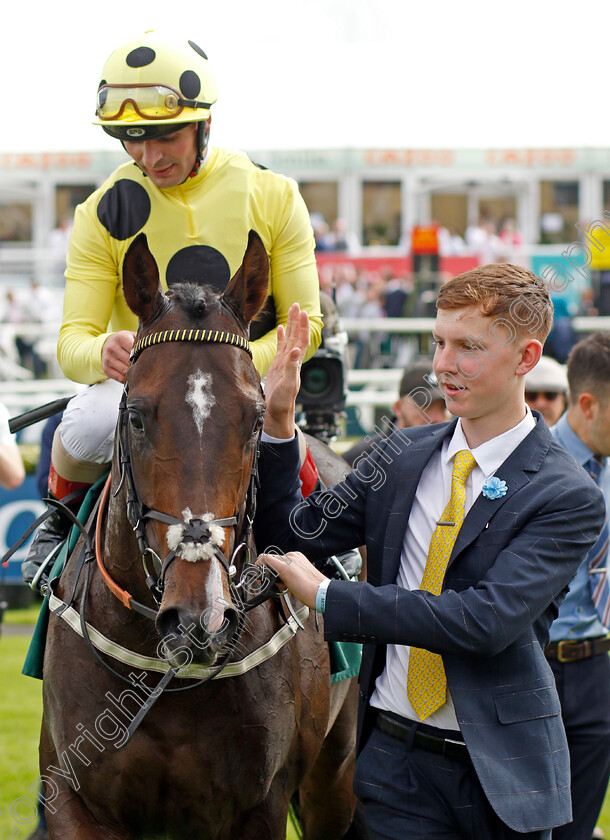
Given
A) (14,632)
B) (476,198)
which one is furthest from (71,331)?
(476,198)

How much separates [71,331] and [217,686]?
1214mm

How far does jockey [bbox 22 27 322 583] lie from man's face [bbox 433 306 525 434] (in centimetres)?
76

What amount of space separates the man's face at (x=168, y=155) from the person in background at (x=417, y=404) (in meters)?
2.18

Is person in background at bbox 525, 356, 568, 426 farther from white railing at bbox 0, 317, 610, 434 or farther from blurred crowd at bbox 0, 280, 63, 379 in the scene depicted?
blurred crowd at bbox 0, 280, 63, 379

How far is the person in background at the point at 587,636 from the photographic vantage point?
3990 mm

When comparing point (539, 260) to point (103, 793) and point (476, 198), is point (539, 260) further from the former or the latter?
point (103, 793)

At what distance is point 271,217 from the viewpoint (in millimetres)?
3422

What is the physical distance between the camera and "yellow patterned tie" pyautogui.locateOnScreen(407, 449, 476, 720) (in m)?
2.55

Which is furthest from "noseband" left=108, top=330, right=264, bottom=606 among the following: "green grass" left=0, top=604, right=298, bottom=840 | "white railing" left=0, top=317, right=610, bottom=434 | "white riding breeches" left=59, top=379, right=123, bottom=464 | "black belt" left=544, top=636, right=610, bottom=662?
"white railing" left=0, top=317, right=610, bottom=434

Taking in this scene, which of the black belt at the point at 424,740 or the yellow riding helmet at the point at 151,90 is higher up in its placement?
the yellow riding helmet at the point at 151,90

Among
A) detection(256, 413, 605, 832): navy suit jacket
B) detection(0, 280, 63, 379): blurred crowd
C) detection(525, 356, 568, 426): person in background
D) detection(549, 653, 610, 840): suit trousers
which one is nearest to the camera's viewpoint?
detection(256, 413, 605, 832): navy suit jacket

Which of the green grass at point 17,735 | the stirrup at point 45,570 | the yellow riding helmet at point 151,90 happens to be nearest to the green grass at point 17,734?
the green grass at point 17,735

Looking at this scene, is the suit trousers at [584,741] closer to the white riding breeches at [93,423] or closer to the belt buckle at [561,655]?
the belt buckle at [561,655]

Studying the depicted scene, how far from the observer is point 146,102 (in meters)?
3.22
